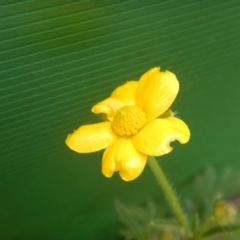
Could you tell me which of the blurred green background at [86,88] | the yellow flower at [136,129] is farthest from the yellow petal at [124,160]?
the blurred green background at [86,88]

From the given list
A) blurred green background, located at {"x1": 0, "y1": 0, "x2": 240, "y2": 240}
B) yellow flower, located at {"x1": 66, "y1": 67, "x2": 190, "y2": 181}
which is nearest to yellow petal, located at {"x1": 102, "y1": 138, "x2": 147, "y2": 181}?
yellow flower, located at {"x1": 66, "y1": 67, "x2": 190, "y2": 181}

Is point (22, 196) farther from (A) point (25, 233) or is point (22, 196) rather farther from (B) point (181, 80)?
(B) point (181, 80)

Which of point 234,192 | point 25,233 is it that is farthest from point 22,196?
point 234,192

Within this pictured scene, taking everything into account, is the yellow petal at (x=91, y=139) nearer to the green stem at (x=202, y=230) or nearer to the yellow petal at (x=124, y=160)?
the yellow petal at (x=124, y=160)

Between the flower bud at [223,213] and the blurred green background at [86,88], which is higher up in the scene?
the blurred green background at [86,88]

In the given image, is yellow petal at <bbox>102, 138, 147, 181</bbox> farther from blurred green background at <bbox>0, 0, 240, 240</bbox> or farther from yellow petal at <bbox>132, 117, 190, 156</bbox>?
blurred green background at <bbox>0, 0, 240, 240</bbox>

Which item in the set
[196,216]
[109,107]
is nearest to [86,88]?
[109,107]

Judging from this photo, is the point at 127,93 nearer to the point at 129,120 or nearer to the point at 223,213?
the point at 129,120
